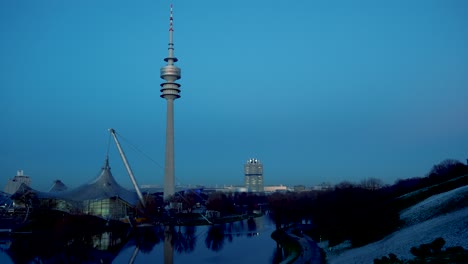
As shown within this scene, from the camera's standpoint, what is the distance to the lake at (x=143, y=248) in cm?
3494

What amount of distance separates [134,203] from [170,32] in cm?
5286

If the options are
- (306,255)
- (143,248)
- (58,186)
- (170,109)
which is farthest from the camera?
(170,109)

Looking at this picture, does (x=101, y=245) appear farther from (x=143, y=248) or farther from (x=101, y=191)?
(x=101, y=191)

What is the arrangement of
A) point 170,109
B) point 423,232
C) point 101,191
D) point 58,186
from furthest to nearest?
point 170,109 → point 58,186 → point 101,191 → point 423,232

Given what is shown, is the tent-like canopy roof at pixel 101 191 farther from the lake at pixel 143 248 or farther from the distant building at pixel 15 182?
the distant building at pixel 15 182

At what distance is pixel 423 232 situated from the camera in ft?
83.1

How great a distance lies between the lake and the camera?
34938mm

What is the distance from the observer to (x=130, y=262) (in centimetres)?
3362

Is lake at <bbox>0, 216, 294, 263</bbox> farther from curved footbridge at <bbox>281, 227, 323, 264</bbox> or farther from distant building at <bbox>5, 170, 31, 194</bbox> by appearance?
distant building at <bbox>5, 170, 31, 194</bbox>

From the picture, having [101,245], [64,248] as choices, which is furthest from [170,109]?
[64,248]

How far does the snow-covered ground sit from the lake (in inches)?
347

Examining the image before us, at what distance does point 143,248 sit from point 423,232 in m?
26.1

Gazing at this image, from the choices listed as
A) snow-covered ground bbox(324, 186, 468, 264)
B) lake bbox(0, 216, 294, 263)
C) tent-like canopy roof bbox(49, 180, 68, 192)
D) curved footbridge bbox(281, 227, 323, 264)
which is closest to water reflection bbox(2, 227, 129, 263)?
lake bbox(0, 216, 294, 263)

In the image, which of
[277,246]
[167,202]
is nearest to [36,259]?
[277,246]
